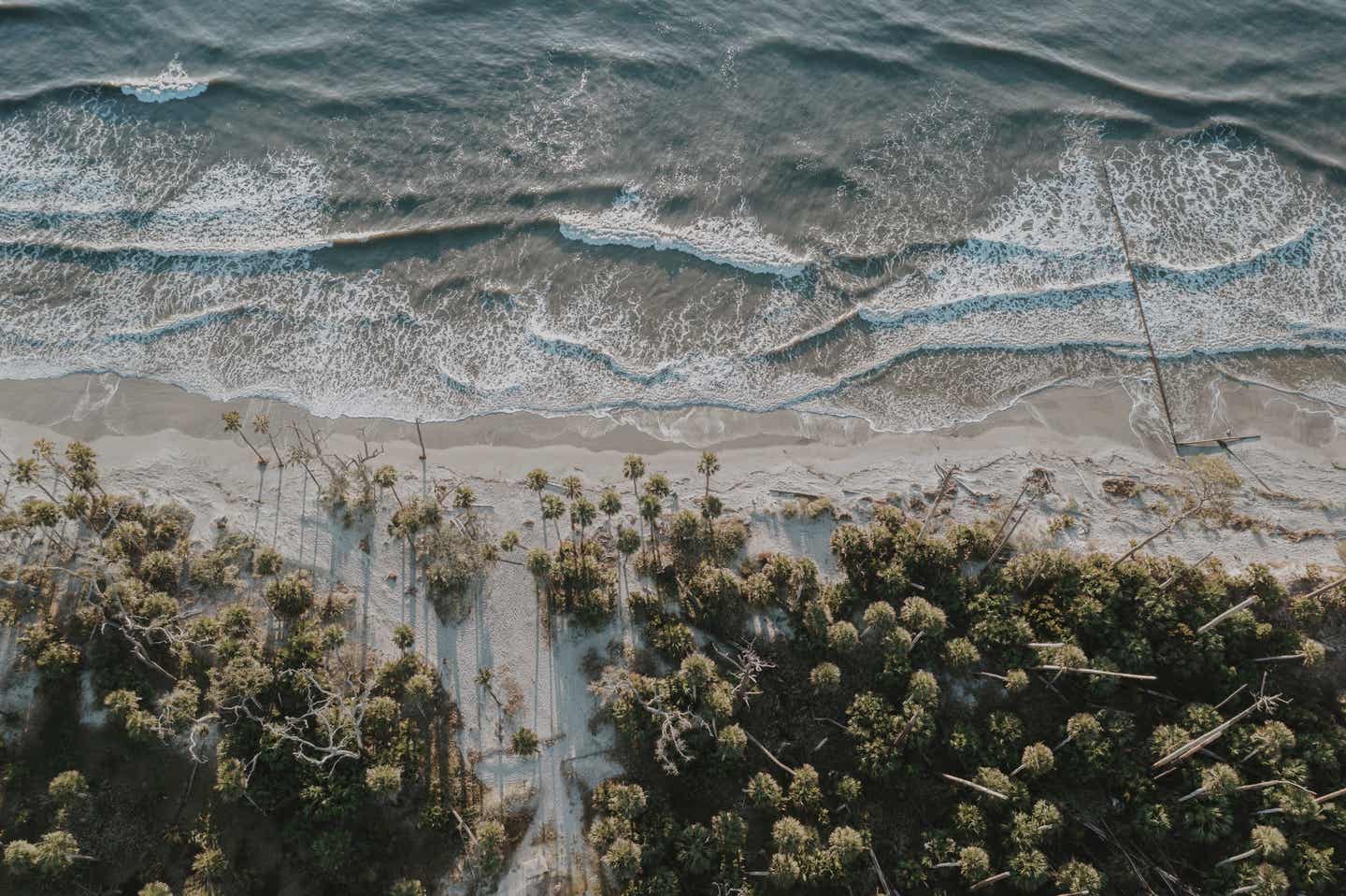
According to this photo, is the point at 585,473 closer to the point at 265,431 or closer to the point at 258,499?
the point at 258,499

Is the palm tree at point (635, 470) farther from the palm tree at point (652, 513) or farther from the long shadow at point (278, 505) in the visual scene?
the long shadow at point (278, 505)

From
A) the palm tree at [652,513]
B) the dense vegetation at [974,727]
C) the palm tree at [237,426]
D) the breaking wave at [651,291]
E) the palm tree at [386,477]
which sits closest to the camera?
the dense vegetation at [974,727]

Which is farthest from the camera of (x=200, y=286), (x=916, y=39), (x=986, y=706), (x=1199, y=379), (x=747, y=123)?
(x=916, y=39)

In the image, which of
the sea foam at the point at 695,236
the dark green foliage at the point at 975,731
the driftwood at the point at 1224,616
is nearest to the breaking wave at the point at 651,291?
the sea foam at the point at 695,236

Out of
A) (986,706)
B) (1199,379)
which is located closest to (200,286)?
(986,706)

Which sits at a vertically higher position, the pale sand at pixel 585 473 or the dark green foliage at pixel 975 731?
the pale sand at pixel 585 473

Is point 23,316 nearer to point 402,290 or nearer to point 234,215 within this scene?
point 234,215

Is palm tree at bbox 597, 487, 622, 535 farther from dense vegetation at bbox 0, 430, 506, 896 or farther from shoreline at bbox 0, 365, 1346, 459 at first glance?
dense vegetation at bbox 0, 430, 506, 896
